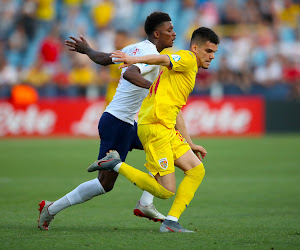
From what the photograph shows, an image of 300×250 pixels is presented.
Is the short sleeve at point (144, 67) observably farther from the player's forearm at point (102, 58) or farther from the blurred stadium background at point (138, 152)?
the blurred stadium background at point (138, 152)

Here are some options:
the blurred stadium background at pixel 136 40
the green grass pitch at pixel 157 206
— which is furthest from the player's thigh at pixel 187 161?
the blurred stadium background at pixel 136 40

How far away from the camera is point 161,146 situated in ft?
21.2

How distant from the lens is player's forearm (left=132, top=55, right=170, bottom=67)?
5961mm

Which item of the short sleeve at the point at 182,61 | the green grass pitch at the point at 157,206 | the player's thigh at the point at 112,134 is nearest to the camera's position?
the green grass pitch at the point at 157,206

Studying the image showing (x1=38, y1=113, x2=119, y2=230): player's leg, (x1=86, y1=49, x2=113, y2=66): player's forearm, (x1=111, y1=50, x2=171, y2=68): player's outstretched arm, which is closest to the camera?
(x1=111, y1=50, x2=171, y2=68): player's outstretched arm

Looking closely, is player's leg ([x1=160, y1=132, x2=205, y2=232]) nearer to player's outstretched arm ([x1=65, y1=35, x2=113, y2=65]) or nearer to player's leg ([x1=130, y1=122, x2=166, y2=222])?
player's leg ([x1=130, y1=122, x2=166, y2=222])

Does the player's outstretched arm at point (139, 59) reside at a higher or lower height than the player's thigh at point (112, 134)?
higher

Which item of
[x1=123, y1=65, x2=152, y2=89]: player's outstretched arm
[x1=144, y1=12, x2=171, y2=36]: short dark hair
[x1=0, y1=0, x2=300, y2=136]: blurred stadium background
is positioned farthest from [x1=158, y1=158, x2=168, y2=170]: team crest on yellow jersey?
[x1=0, y1=0, x2=300, y2=136]: blurred stadium background

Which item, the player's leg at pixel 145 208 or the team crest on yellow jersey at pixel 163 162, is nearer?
the team crest on yellow jersey at pixel 163 162

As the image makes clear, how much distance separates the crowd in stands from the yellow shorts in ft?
44.8

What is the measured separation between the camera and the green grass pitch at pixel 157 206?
19.8ft

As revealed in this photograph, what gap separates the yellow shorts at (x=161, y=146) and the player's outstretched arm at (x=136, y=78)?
18.0 inches

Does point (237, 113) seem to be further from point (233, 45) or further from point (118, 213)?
point (118, 213)

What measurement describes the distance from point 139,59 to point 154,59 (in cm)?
17
